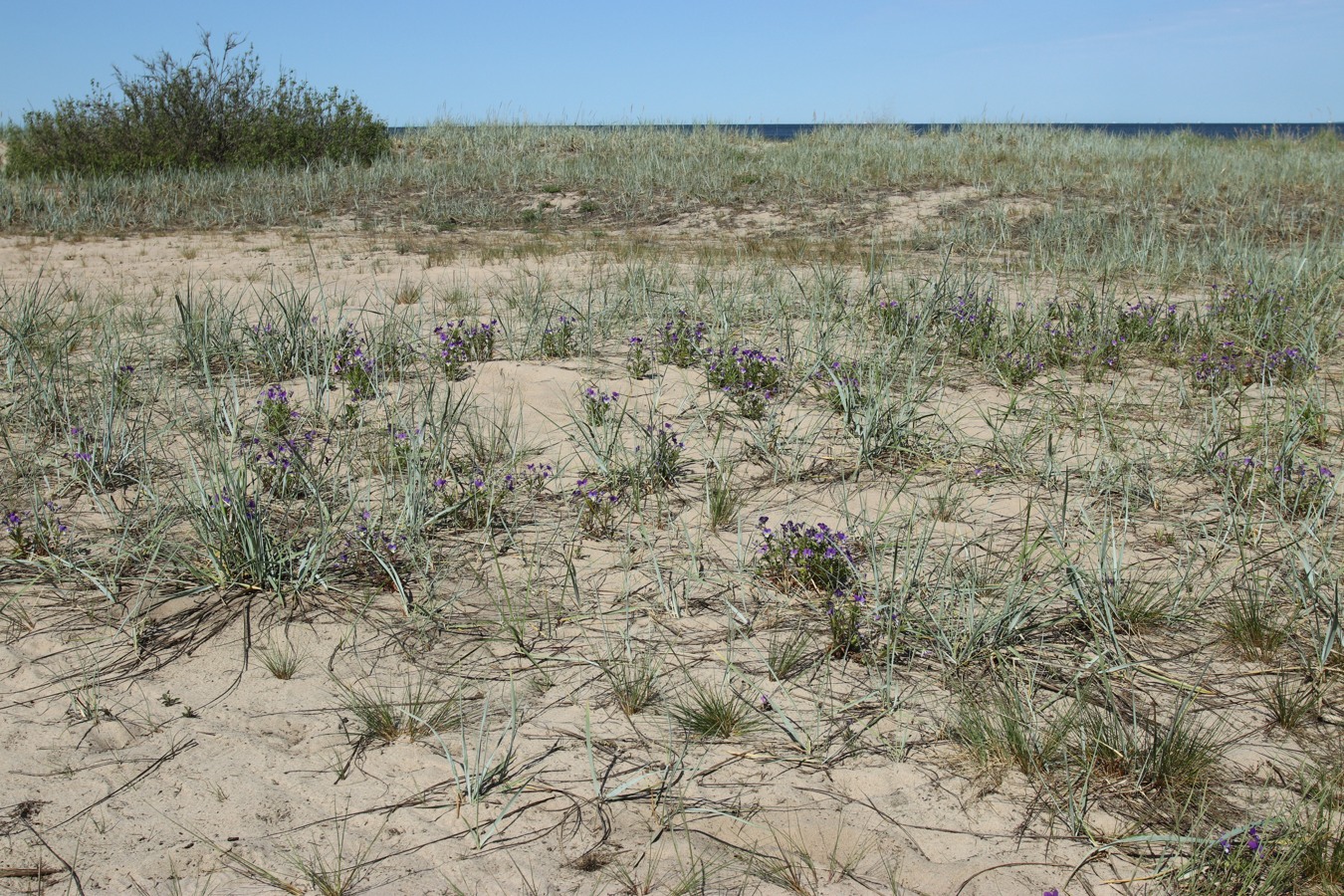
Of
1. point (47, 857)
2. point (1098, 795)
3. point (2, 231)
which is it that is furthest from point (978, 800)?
point (2, 231)

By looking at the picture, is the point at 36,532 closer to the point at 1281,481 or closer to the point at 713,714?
the point at 713,714

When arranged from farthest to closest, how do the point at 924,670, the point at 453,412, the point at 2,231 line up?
the point at 2,231 → the point at 453,412 → the point at 924,670

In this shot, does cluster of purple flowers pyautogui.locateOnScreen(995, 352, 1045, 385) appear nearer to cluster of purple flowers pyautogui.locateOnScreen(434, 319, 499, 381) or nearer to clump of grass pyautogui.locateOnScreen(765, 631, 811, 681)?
clump of grass pyautogui.locateOnScreen(765, 631, 811, 681)

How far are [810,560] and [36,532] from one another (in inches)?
100

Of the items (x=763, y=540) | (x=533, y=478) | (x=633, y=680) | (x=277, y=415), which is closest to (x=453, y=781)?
(x=633, y=680)

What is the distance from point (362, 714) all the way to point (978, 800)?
1.48 metres

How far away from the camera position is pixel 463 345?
5188mm

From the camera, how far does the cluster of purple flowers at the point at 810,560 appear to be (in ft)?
9.91

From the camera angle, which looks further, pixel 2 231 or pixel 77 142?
pixel 77 142

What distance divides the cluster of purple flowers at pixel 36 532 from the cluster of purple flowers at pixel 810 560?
2.32 m

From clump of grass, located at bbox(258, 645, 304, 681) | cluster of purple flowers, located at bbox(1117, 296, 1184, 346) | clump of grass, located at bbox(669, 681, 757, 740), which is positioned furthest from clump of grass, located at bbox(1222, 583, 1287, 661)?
cluster of purple flowers, located at bbox(1117, 296, 1184, 346)

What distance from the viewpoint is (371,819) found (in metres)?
2.09

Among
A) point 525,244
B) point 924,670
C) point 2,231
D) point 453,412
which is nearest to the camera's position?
point 924,670

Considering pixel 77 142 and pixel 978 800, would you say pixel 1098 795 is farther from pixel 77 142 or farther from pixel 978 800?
pixel 77 142
